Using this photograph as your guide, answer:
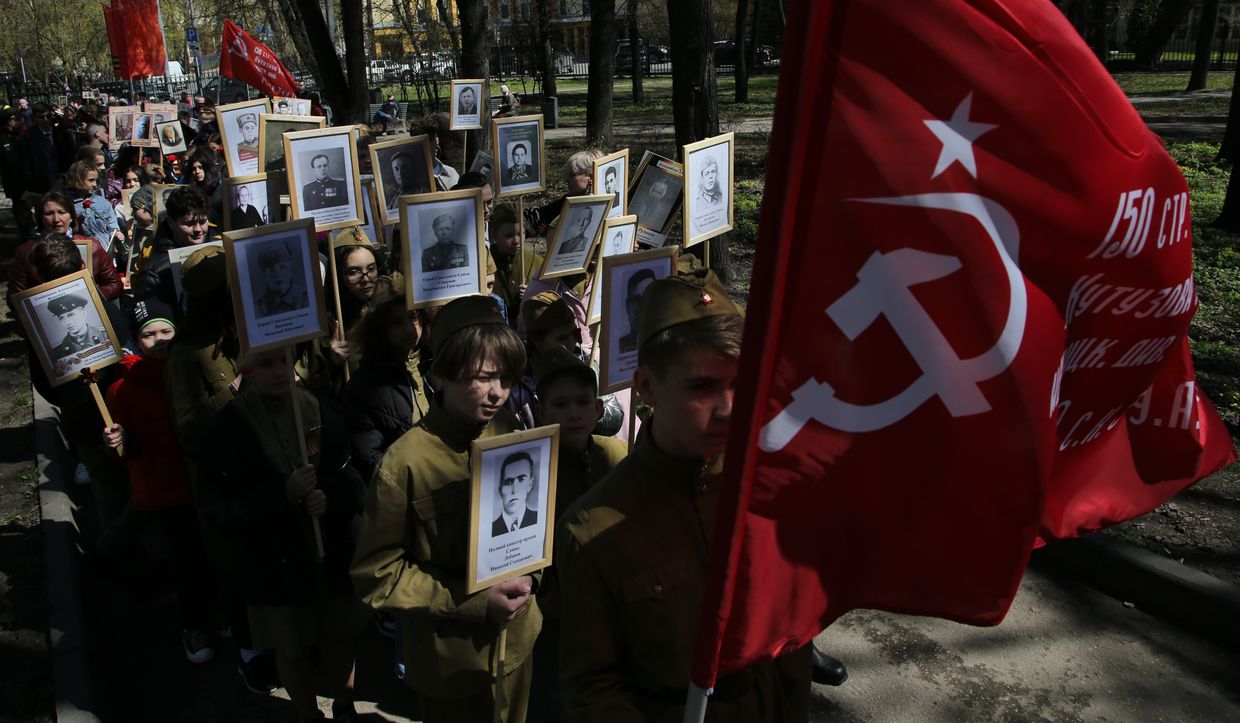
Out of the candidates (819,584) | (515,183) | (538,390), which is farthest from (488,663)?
(515,183)

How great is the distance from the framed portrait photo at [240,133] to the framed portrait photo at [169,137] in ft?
19.4

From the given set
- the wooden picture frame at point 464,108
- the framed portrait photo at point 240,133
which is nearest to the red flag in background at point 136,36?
the framed portrait photo at point 240,133

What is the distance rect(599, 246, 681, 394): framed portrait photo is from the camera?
4.00 meters

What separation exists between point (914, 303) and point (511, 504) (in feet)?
4.93

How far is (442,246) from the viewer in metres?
4.54

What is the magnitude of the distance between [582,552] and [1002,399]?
90 centimetres

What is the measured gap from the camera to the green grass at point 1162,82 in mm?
26422

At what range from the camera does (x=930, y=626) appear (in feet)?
16.1

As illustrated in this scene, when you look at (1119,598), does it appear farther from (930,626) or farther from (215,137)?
(215,137)

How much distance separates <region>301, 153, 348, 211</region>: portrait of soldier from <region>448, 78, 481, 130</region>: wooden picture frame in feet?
10.7

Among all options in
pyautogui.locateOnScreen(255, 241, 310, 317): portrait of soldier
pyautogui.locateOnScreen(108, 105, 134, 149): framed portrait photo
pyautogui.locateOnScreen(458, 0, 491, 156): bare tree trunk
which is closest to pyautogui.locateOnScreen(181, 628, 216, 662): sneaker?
pyautogui.locateOnScreen(255, 241, 310, 317): portrait of soldier

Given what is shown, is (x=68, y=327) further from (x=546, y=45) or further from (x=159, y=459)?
(x=546, y=45)

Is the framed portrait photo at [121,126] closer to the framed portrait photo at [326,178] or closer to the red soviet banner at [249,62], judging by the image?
the red soviet banner at [249,62]

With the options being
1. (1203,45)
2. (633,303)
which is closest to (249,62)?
(633,303)
